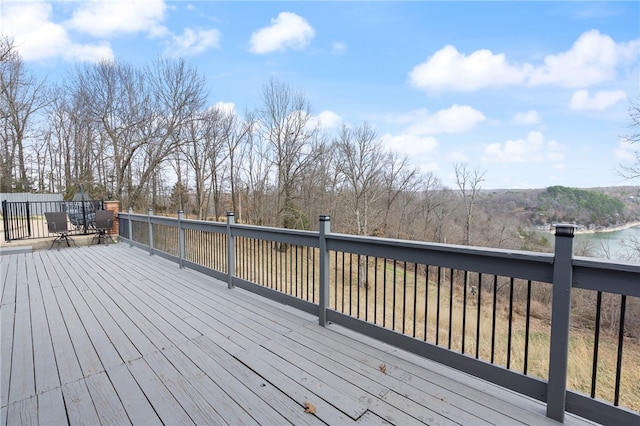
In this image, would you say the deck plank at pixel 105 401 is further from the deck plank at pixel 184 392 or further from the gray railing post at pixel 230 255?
the gray railing post at pixel 230 255

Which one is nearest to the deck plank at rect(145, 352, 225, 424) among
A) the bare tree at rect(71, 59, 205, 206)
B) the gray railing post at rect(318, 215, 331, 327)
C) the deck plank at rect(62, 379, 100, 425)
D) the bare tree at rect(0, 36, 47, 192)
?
the deck plank at rect(62, 379, 100, 425)

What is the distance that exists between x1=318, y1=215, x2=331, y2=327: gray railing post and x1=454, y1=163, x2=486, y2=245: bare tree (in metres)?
20.7

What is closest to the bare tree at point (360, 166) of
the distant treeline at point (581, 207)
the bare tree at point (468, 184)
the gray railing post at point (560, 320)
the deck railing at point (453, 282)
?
the bare tree at point (468, 184)

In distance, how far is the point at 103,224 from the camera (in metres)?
8.12

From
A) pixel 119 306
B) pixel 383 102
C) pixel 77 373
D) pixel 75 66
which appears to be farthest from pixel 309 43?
pixel 77 373

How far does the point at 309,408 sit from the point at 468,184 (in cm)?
2315

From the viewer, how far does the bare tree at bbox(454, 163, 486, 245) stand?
70.0 feet

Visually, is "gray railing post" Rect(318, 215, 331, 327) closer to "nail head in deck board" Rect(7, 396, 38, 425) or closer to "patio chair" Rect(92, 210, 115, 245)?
"nail head in deck board" Rect(7, 396, 38, 425)

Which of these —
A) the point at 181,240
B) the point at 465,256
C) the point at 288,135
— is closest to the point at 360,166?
the point at 288,135

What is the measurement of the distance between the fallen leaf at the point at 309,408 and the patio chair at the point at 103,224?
8.62 metres

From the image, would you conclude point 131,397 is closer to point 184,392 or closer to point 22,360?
point 184,392

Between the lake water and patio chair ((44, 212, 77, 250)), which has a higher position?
patio chair ((44, 212, 77, 250))

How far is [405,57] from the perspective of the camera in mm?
15531

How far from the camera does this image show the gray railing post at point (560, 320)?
161 centimetres
